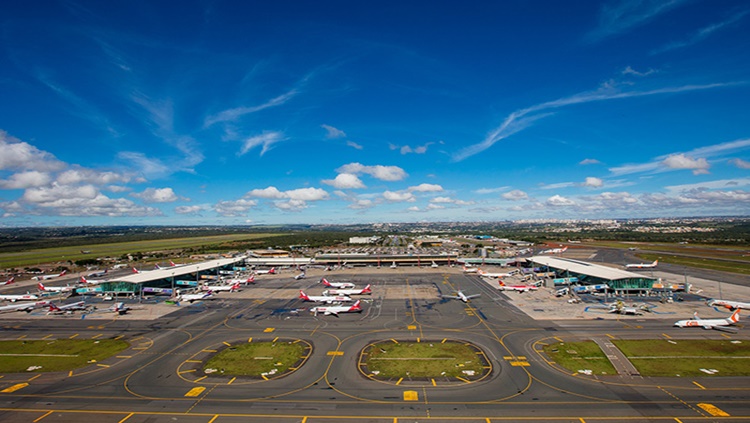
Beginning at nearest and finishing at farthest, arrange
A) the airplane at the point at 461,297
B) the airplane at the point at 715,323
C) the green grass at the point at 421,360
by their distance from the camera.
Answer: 1. the green grass at the point at 421,360
2. the airplane at the point at 715,323
3. the airplane at the point at 461,297

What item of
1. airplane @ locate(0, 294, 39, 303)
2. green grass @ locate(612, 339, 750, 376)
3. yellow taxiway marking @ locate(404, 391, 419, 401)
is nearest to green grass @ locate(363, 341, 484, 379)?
yellow taxiway marking @ locate(404, 391, 419, 401)

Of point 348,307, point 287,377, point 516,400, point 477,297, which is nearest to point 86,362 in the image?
point 287,377

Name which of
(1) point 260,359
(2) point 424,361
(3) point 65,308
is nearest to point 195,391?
(1) point 260,359

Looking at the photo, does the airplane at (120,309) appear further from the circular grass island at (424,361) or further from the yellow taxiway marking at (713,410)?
the yellow taxiway marking at (713,410)

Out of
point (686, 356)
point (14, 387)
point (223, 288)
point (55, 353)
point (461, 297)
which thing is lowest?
point (14, 387)

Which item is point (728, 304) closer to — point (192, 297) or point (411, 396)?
point (411, 396)

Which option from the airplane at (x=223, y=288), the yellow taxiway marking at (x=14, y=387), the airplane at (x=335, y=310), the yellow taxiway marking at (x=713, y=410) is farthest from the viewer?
the airplane at (x=223, y=288)

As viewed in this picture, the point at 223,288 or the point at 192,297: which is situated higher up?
the point at 223,288

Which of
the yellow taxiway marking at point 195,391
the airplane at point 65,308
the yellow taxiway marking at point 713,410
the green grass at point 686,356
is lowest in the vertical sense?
the yellow taxiway marking at point 195,391

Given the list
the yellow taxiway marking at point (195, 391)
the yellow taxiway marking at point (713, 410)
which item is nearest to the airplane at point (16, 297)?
the yellow taxiway marking at point (195, 391)
